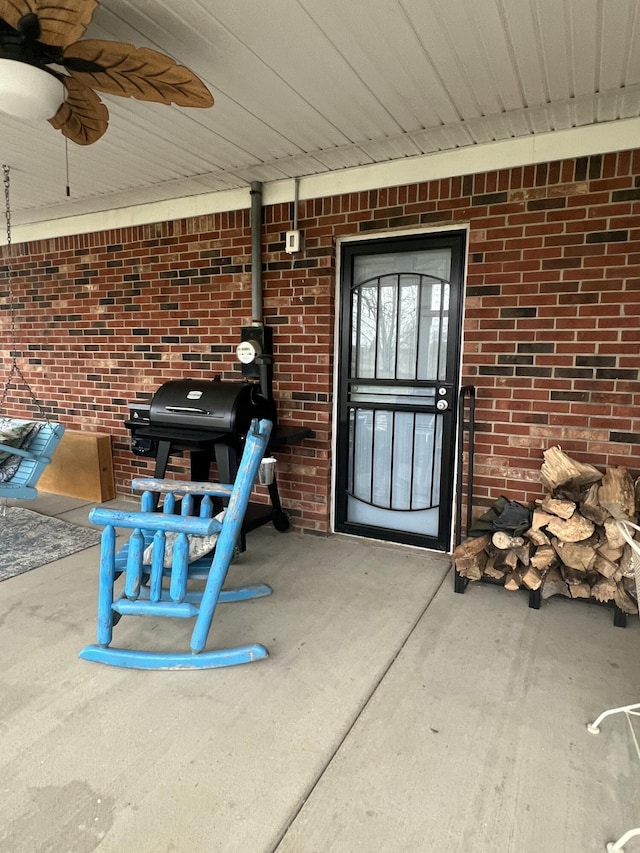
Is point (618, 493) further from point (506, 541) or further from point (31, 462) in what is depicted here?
point (31, 462)

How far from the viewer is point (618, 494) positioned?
96.7 inches

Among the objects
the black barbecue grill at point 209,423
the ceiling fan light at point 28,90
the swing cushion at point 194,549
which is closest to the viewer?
the ceiling fan light at point 28,90

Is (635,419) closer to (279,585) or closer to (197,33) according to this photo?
(279,585)

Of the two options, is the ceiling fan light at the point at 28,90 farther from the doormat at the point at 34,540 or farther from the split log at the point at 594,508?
the split log at the point at 594,508

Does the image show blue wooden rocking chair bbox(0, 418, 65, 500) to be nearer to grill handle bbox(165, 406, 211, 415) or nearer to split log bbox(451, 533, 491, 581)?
grill handle bbox(165, 406, 211, 415)

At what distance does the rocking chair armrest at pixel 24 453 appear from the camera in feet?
11.0

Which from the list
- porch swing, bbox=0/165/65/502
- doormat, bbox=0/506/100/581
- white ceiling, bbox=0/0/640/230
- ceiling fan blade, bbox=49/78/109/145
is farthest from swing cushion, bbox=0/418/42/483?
ceiling fan blade, bbox=49/78/109/145

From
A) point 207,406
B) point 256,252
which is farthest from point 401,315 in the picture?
point 207,406

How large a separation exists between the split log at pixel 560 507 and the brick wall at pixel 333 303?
0.40 m

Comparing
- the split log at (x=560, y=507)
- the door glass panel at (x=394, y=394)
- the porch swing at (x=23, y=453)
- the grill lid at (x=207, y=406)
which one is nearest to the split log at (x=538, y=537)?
the split log at (x=560, y=507)

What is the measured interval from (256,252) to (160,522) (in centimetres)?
221

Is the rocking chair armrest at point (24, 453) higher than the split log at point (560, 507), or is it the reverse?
the rocking chair armrest at point (24, 453)

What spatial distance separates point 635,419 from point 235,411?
2.22m

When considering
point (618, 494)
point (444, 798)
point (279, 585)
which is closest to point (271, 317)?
point (279, 585)
